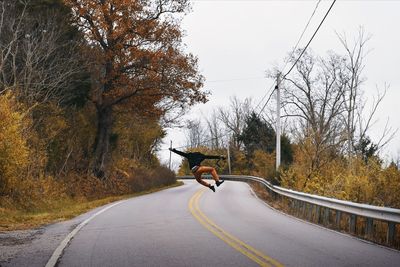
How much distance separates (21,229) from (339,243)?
8.54m

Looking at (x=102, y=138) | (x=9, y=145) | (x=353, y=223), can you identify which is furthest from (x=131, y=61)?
(x=353, y=223)

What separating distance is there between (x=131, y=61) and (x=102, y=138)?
557cm

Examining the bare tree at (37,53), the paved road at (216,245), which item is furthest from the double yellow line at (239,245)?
the bare tree at (37,53)

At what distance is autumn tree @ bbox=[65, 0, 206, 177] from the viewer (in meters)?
31.4

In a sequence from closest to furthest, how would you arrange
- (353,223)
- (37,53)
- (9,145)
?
(353,223) < (9,145) < (37,53)

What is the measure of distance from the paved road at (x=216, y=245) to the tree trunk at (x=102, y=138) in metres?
18.1

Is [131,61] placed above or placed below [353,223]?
above

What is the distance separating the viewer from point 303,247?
998 cm

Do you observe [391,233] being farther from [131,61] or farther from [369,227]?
[131,61]

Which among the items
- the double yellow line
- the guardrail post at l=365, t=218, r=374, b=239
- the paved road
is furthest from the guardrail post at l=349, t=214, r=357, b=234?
the double yellow line

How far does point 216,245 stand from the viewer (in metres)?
10.1

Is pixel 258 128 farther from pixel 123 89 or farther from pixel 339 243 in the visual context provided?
pixel 339 243

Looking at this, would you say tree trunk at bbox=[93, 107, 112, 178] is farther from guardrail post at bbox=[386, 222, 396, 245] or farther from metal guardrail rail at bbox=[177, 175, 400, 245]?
guardrail post at bbox=[386, 222, 396, 245]

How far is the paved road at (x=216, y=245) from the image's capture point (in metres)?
8.42
